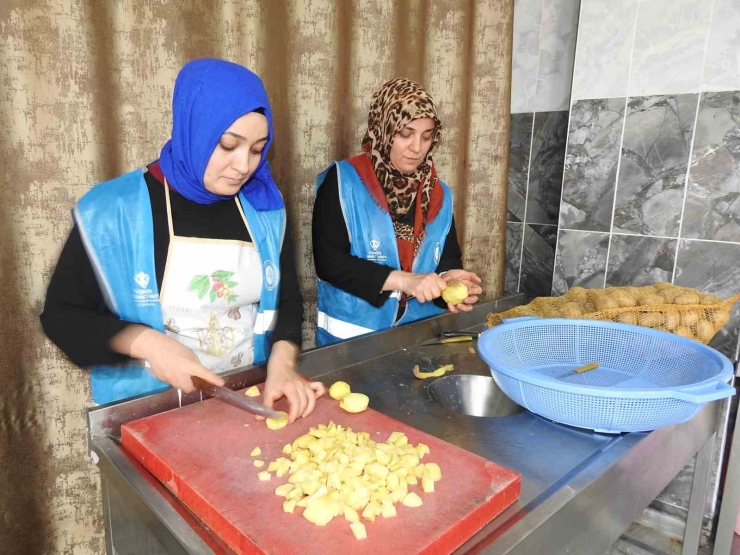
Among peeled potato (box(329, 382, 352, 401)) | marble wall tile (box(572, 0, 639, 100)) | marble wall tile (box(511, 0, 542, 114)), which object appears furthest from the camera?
marble wall tile (box(511, 0, 542, 114))

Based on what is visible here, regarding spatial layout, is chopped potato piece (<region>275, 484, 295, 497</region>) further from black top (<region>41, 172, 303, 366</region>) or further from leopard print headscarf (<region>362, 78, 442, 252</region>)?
leopard print headscarf (<region>362, 78, 442, 252</region>)

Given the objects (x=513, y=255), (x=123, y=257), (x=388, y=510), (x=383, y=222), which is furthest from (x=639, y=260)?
(x=123, y=257)

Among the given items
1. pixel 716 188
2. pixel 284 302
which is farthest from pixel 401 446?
pixel 716 188

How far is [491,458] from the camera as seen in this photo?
0.83m

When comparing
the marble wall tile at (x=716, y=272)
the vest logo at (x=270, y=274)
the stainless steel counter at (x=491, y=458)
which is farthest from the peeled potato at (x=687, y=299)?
the vest logo at (x=270, y=274)

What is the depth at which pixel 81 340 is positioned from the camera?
97 centimetres

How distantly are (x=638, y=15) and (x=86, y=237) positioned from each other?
1744mm

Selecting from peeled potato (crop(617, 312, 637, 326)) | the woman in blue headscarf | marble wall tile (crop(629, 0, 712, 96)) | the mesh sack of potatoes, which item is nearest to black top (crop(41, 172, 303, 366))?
the woman in blue headscarf

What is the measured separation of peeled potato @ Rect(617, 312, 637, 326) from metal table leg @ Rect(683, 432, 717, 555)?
329 mm

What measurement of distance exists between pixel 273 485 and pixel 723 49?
5.72 feet

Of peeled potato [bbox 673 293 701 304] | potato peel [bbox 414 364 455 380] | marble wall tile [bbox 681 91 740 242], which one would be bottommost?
potato peel [bbox 414 364 455 380]

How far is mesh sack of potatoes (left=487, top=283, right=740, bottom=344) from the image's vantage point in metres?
1.24

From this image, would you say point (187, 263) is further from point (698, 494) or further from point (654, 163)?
point (654, 163)

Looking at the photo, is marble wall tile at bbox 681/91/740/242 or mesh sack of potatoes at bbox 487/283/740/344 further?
marble wall tile at bbox 681/91/740/242
